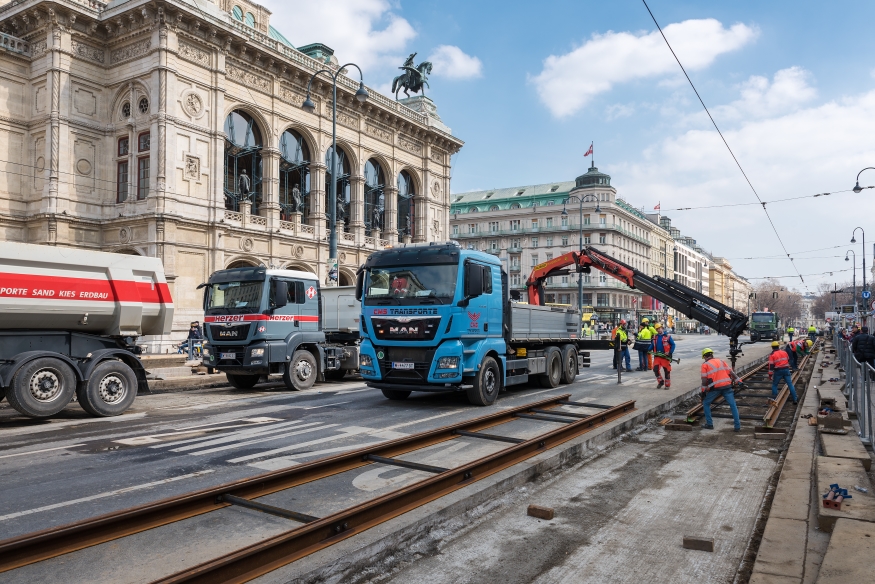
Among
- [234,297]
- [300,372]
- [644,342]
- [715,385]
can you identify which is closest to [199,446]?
[234,297]

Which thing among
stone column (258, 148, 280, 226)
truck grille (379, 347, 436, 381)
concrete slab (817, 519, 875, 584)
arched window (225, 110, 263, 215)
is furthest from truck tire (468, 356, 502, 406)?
stone column (258, 148, 280, 226)

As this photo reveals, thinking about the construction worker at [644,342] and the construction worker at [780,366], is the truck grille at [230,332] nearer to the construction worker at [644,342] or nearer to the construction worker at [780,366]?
the construction worker at [780,366]

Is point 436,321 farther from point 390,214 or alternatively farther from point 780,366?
point 390,214

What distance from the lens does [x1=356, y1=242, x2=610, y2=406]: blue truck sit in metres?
11.6

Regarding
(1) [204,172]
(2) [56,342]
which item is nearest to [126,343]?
(2) [56,342]

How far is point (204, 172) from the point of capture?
3042cm

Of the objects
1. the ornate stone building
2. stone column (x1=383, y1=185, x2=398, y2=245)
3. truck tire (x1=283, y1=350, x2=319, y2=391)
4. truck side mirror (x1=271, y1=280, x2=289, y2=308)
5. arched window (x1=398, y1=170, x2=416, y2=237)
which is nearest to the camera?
truck side mirror (x1=271, y1=280, x2=289, y2=308)

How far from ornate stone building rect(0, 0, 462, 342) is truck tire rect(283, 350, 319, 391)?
15.1m

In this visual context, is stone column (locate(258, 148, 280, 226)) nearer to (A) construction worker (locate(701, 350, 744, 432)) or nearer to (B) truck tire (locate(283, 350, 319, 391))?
(B) truck tire (locate(283, 350, 319, 391))

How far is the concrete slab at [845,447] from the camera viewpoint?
748 centimetres

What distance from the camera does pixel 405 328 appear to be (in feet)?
38.9

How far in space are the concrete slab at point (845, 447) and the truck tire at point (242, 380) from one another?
12637 mm

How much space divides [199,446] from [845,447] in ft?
28.4

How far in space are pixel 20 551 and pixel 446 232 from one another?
46341 mm
